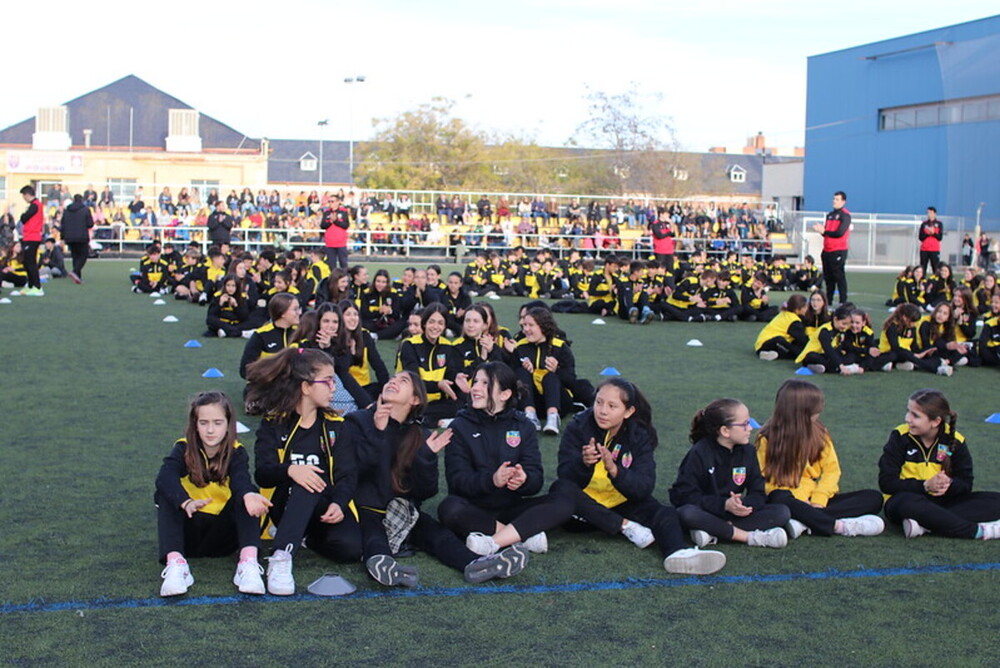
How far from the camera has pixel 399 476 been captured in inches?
210

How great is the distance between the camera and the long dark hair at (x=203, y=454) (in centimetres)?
494

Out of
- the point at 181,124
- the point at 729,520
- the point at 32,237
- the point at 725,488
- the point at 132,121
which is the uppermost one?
the point at 132,121

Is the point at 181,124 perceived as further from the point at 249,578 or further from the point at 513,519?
the point at 249,578

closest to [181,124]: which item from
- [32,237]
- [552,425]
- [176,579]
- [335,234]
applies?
[335,234]

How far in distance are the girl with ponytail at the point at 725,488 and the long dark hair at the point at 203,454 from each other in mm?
2175

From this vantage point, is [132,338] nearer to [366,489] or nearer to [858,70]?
[366,489]

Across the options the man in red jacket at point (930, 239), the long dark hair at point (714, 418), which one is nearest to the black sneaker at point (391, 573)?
the long dark hair at point (714, 418)

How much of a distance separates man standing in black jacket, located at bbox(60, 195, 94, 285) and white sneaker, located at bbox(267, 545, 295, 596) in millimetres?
18408

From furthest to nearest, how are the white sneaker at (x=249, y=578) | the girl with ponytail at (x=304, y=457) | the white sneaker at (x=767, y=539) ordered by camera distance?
the white sneaker at (x=767, y=539) → the girl with ponytail at (x=304, y=457) → the white sneaker at (x=249, y=578)

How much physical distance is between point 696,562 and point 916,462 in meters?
1.61

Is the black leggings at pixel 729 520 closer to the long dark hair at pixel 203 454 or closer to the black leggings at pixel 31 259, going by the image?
the long dark hair at pixel 203 454

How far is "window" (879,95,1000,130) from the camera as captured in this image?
35.5m

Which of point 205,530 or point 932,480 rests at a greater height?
point 932,480

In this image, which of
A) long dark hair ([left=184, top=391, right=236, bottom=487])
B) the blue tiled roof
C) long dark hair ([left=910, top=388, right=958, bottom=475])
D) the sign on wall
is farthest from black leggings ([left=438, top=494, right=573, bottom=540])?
the blue tiled roof
